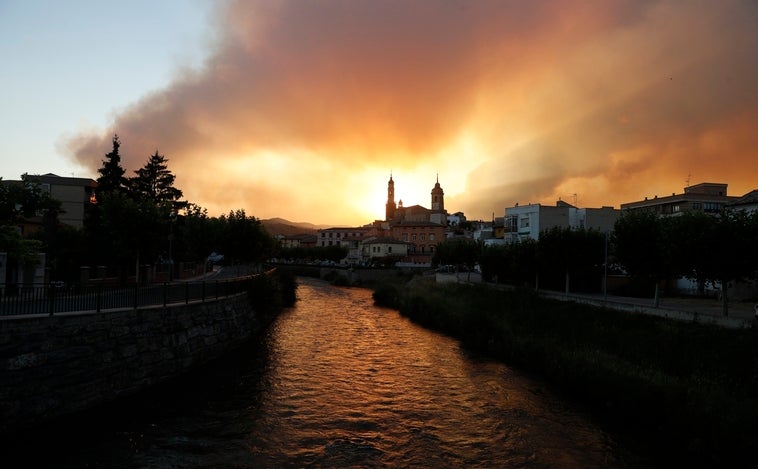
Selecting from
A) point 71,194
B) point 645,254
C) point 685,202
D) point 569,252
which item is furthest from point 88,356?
point 685,202

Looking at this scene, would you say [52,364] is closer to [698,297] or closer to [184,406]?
[184,406]

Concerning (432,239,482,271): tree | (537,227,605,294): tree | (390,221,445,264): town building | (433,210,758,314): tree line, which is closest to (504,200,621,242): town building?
(432,239,482,271): tree

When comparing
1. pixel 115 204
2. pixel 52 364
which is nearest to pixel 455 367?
pixel 52 364

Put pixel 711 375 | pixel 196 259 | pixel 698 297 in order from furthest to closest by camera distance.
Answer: pixel 196 259 < pixel 698 297 < pixel 711 375

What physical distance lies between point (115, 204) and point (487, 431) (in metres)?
27.8

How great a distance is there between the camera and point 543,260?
41.0 metres

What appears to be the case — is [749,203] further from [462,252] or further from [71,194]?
[71,194]

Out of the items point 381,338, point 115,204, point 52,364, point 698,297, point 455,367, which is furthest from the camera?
point 698,297

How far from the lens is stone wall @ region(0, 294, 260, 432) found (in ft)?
47.3

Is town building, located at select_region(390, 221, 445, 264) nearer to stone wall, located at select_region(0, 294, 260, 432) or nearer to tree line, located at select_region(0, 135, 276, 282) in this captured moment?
tree line, located at select_region(0, 135, 276, 282)

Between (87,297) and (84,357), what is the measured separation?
2783mm

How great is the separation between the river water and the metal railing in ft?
13.2

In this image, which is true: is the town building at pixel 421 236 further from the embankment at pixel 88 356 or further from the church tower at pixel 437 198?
the embankment at pixel 88 356

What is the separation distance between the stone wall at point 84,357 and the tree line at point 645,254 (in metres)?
27.8
